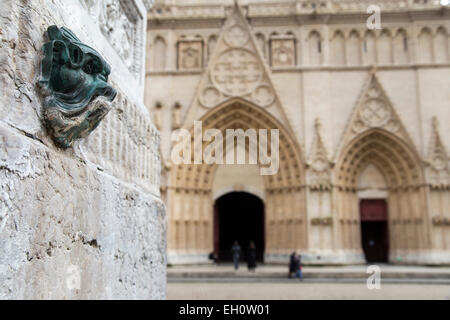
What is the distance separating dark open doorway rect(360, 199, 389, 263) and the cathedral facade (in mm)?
42

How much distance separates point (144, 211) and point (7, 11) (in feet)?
6.33

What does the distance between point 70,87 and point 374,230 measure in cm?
1894

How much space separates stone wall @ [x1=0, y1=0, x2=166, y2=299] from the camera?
1.73 meters

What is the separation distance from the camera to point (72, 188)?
7.27ft

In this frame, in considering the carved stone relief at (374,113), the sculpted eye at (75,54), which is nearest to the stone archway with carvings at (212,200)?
the carved stone relief at (374,113)

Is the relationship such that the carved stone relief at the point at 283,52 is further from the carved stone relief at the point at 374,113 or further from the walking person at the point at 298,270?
the walking person at the point at 298,270

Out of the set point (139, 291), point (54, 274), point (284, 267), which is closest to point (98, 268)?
point (54, 274)

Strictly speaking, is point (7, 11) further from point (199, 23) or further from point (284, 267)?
point (199, 23)

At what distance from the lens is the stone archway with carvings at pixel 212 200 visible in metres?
17.7

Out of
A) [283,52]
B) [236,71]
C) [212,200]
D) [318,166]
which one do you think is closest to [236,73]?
[236,71]

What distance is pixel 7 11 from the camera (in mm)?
1764

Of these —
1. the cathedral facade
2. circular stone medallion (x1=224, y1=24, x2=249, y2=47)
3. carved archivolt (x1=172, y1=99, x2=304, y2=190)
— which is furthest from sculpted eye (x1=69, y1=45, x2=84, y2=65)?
circular stone medallion (x1=224, y1=24, x2=249, y2=47)

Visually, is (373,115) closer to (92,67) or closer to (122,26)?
(122,26)

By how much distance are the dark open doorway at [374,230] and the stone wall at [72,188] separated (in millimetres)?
16448
